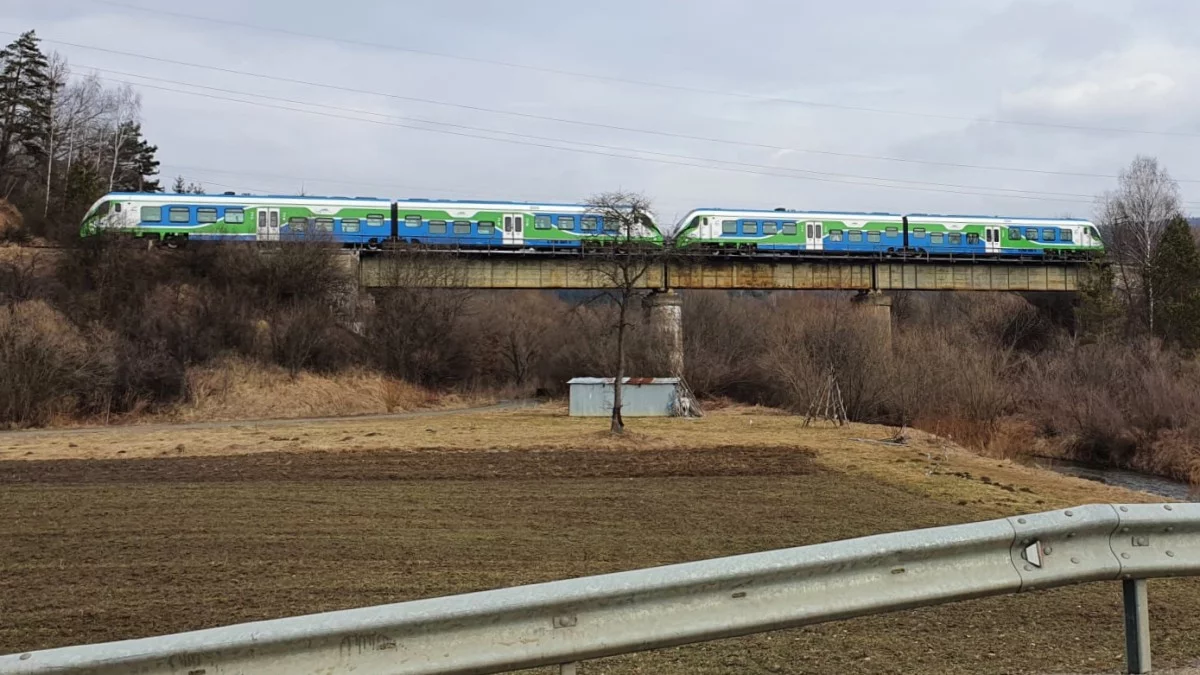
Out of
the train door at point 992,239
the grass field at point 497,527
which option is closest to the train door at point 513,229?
the grass field at point 497,527

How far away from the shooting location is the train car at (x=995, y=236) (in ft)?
165

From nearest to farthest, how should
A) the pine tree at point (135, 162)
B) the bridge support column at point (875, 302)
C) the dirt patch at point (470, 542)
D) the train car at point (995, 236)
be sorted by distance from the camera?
1. the dirt patch at point (470, 542)
2. the bridge support column at point (875, 302)
3. the train car at point (995, 236)
4. the pine tree at point (135, 162)

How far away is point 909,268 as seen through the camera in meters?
50.9

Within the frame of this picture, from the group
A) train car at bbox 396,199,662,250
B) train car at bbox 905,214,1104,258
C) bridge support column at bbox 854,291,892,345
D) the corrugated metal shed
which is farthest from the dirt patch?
train car at bbox 905,214,1104,258

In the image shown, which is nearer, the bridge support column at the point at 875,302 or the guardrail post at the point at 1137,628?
the guardrail post at the point at 1137,628

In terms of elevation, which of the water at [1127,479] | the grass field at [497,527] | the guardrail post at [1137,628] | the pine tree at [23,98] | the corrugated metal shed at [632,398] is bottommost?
the water at [1127,479]

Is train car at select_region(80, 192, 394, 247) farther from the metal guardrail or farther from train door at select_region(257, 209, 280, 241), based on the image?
the metal guardrail

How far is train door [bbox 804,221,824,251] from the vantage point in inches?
1911

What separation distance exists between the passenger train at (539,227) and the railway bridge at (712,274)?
0.68m

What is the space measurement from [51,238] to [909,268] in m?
47.6

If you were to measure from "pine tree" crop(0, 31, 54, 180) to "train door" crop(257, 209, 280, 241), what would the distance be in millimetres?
30480

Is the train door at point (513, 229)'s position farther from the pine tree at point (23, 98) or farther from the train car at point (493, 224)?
the pine tree at point (23, 98)

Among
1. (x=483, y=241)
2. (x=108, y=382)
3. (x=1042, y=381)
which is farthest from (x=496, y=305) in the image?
(x=1042, y=381)

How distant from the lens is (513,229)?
45.8m
